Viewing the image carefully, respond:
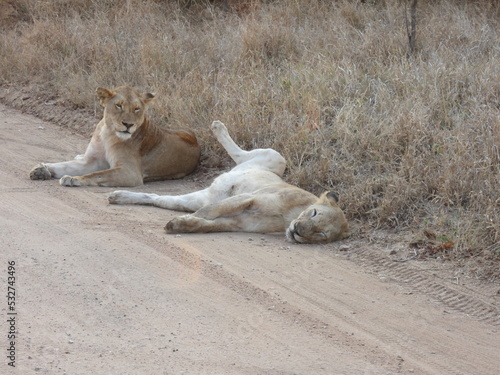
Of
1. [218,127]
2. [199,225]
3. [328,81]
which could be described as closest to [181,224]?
[199,225]

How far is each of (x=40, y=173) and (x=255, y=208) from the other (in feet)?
6.66

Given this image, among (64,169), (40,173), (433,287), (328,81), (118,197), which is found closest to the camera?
(433,287)

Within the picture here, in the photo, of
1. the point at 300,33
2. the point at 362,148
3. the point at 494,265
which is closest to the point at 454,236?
the point at 494,265

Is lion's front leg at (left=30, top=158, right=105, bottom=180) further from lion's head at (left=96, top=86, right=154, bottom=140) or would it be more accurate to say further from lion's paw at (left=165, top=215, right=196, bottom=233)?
lion's paw at (left=165, top=215, right=196, bottom=233)

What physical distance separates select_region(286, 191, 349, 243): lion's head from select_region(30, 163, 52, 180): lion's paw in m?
2.31

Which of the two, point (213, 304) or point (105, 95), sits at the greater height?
point (105, 95)

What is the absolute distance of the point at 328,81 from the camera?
27.2 ft

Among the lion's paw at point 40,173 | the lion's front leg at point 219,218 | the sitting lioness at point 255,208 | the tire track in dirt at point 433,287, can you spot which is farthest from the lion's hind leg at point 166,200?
the tire track in dirt at point 433,287

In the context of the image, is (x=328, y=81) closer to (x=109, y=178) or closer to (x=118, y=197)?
(x=109, y=178)

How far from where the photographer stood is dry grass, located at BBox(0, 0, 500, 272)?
21.6ft

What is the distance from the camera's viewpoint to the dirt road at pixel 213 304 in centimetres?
414

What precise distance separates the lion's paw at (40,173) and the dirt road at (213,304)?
0.62 m

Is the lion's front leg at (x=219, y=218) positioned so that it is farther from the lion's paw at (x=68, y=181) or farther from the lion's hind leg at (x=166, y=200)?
the lion's paw at (x=68, y=181)

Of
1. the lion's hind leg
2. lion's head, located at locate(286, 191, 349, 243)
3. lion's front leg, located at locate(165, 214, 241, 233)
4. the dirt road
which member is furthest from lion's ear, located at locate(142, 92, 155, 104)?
lion's head, located at locate(286, 191, 349, 243)
